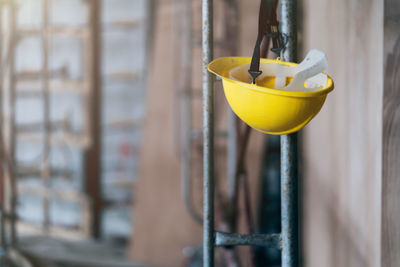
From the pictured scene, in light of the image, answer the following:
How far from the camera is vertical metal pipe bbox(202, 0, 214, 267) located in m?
0.78

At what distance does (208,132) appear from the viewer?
80 cm

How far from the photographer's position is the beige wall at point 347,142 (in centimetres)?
94

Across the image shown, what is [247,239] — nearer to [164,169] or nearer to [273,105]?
[273,105]

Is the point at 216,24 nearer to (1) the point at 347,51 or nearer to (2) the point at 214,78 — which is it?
(1) the point at 347,51

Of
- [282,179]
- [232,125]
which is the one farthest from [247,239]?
[232,125]

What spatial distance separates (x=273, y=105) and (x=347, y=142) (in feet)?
1.90

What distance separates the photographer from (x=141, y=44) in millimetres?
3680

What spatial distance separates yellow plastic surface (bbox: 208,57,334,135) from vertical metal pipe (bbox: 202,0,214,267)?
0.23ft

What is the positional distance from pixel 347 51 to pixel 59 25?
306cm

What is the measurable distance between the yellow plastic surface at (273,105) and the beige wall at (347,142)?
0.96ft

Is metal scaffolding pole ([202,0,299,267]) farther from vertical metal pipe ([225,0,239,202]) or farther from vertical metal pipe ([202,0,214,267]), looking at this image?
vertical metal pipe ([225,0,239,202])

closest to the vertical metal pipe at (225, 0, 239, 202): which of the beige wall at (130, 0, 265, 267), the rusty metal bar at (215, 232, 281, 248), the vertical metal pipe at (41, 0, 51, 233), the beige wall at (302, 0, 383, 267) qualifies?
the beige wall at (302, 0, 383, 267)

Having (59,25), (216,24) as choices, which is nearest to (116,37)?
(59,25)

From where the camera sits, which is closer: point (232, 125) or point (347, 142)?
point (347, 142)
